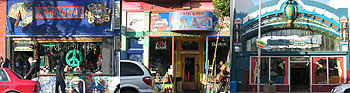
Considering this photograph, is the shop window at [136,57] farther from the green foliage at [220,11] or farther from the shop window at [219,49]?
the green foliage at [220,11]

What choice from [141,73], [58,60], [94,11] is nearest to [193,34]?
[141,73]

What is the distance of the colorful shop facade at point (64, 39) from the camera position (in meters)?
9.95

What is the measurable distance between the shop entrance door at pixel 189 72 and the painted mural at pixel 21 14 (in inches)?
202

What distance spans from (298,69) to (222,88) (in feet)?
16.1

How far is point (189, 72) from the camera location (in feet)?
25.1

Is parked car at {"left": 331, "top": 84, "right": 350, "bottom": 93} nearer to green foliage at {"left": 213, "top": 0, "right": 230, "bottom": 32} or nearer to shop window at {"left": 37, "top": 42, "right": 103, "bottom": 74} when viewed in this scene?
green foliage at {"left": 213, "top": 0, "right": 230, "bottom": 32}

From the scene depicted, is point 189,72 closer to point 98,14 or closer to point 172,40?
point 172,40

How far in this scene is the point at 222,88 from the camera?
8.20 meters

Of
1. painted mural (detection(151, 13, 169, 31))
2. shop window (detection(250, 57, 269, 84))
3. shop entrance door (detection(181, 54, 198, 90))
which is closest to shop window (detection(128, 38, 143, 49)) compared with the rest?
painted mural (detection(151, 13, 169, 31))

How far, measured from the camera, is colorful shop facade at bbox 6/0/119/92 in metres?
9.95

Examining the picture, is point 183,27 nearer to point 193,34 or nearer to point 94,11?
point 193,34

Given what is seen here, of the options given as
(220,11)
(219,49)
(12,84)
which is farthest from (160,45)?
(12,84)

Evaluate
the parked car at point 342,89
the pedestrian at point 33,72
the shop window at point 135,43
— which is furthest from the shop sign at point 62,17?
the parked car at point 342,89

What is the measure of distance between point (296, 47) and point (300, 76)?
1.18m
